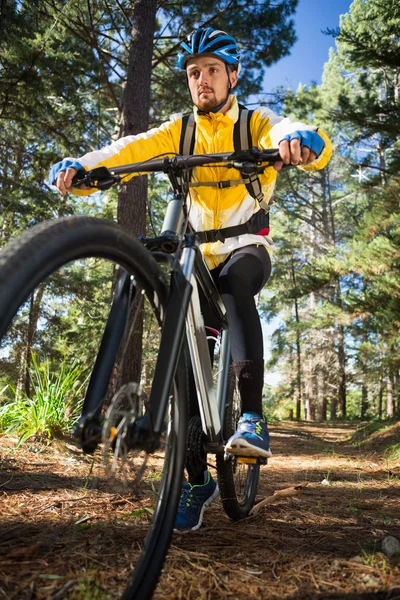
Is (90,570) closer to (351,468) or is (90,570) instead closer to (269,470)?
(269,470)

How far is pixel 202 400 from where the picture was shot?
197 centimetres

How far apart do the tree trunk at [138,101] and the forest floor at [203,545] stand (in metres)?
3.92

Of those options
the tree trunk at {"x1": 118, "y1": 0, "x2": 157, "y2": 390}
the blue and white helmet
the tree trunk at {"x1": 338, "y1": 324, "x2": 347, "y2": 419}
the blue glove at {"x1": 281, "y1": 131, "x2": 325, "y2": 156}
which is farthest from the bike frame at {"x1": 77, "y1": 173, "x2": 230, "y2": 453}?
the tree trunk at {"x1": 338, "y1": 324, "x2": 347, "y2": 419}

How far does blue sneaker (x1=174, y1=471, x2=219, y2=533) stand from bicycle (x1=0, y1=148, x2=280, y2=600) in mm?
336

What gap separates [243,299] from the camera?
2.14m

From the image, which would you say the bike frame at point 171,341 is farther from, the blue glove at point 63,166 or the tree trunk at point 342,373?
the tree trunk at point 342,373

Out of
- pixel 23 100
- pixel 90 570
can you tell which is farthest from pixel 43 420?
pixel 23 100

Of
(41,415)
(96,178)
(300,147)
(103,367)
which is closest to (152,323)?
(103,367)

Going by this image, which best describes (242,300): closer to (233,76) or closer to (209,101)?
(209,101)

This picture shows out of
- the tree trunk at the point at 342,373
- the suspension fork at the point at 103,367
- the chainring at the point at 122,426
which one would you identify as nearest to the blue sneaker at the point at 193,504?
the chainring at the point at 122,426

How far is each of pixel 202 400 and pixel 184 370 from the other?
0.39 metres

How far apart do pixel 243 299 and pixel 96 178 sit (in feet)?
2.80

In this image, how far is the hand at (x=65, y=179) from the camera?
5.85 feet

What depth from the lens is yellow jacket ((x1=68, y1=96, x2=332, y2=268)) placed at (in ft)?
7.44
